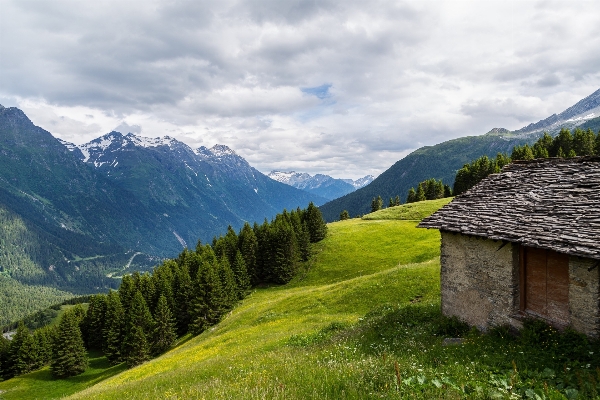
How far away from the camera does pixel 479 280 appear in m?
16.5

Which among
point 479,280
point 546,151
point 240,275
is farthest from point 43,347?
point 546,151

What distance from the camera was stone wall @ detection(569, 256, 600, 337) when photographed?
11844 mm

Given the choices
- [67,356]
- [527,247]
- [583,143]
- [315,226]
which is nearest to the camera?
[527,247]

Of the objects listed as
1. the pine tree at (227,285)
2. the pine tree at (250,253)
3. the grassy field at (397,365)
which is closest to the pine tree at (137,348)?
the pine tree at (227,285)

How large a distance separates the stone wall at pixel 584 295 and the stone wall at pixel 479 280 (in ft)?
7.66

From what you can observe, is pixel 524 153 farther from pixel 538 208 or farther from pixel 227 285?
pixel 538 208

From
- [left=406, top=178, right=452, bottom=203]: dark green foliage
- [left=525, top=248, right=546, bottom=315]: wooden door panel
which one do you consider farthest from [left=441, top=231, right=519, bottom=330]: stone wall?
[left=406, top=178, right=452, bottom=203]: dark green foliage

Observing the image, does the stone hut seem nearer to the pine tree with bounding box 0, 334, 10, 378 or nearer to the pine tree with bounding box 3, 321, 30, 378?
the pine tree with bounding box 3, 321, 30, 378

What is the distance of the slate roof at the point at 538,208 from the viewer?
12.5m

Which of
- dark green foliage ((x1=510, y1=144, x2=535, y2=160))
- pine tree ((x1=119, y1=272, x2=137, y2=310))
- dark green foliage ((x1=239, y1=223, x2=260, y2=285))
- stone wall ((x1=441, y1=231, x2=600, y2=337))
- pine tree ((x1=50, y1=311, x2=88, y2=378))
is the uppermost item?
dark green foliage ((x1=510, y1=144, x2=535, y2=160))

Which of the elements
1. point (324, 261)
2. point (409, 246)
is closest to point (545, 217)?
point (409, 246)

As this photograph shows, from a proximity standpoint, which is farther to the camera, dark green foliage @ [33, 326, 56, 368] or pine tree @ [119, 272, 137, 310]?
dark green foliage @ [33, 326, 56, 368]

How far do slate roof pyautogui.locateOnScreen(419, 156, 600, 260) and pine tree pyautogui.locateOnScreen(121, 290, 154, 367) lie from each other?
5468cm

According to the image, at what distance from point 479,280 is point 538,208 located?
4097mm
